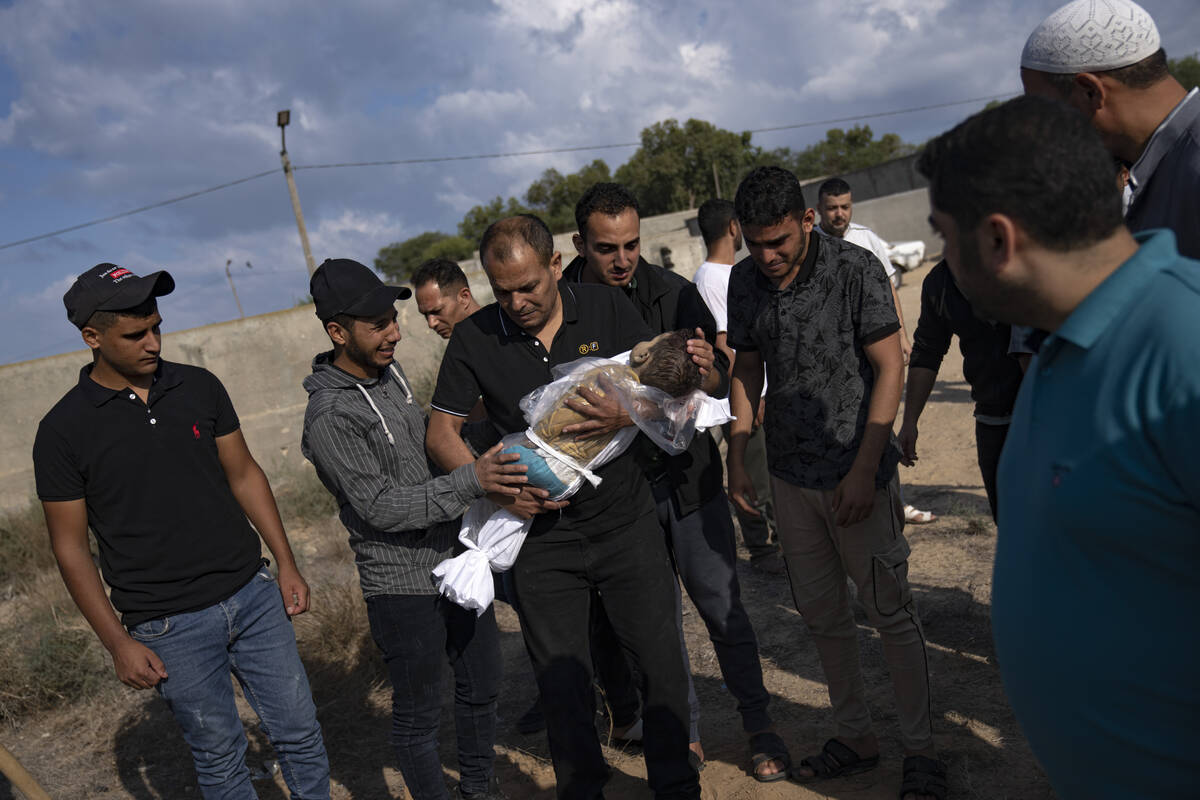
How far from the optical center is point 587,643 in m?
3.01

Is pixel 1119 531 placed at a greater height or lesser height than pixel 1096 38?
lesser

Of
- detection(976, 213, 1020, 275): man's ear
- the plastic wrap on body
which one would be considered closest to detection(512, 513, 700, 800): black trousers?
the plastic wrap on body

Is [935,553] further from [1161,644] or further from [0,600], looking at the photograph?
[0,600]

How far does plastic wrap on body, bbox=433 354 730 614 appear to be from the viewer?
2751 millimetres

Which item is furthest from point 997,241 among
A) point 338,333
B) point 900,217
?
point 900,217

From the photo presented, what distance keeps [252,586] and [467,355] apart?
1251 millimetres

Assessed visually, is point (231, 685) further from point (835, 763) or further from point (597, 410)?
point (835, 763)

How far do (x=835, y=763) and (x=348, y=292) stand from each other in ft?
8.61

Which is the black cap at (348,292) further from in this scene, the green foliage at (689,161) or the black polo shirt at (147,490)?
the green foliage at (689,161)

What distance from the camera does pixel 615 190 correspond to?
387 centimetres

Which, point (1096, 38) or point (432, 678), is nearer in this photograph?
point (1096, 38)

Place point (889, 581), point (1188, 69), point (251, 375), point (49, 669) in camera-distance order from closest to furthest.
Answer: point (889, 581)
point (49, 669)
point (251, 375)
point (1188, 69)

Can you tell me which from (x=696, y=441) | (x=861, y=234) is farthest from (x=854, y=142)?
(x=696, y=441)

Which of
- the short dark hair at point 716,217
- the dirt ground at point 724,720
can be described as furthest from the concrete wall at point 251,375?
the short dark hair at point 716,217
